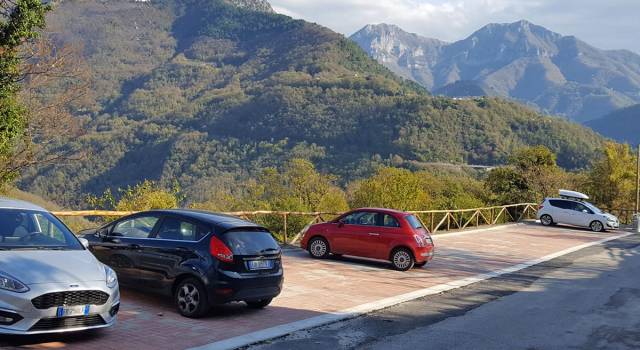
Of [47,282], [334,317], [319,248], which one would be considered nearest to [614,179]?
[319,248]

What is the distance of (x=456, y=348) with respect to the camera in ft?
24.8

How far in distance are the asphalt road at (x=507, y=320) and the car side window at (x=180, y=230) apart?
2019mm

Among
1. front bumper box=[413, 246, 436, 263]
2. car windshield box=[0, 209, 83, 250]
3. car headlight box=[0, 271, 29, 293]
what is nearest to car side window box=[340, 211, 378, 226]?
front bumper box=[413, 246, 436, 263]

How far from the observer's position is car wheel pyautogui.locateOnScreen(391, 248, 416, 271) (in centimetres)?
1423

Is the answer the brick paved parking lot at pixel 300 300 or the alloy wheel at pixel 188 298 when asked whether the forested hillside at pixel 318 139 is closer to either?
the brick paved parking lot at pixel 300 300

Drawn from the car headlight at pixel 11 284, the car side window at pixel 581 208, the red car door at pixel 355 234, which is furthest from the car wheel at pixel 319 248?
the car side window at pixel 581 208

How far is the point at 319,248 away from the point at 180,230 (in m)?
6.75

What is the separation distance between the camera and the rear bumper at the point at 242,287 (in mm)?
8333

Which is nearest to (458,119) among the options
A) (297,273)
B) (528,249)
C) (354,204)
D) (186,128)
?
(186,128)

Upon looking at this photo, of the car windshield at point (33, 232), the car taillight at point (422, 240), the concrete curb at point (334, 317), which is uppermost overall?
the car windshield at point (33, 232)

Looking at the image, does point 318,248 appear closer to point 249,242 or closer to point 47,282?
point 249,242

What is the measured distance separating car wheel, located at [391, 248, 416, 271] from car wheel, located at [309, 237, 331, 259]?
5.66ft

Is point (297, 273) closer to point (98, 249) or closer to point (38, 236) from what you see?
point (98, 249)

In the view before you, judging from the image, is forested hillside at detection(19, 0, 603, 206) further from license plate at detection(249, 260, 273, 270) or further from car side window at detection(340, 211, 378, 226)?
license plate at detection(249, 260, 273, 270)
